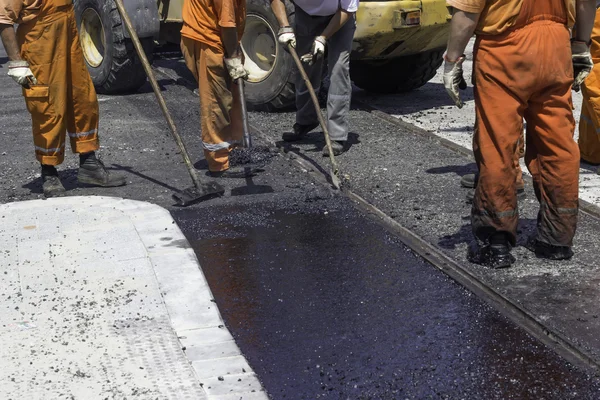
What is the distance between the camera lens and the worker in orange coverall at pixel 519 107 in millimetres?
4871

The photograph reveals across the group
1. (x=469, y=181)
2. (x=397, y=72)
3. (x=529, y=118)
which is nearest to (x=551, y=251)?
(x=529, y=118)

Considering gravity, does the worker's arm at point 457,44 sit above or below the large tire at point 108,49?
above

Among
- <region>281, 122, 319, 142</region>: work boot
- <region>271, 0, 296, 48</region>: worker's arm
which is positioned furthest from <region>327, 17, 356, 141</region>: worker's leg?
<region>271, 0, 296, 48</region>: worker's arm

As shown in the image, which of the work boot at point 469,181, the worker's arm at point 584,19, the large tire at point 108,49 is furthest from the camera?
the large tire at point 108,49

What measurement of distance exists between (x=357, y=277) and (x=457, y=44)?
4.16ft

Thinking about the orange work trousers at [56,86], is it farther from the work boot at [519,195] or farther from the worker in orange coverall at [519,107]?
the worker in orange coverall at [519,107]

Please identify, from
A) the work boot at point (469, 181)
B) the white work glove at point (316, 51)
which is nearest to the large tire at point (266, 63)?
the white work glove at point (316, 51)

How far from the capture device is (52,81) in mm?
6402

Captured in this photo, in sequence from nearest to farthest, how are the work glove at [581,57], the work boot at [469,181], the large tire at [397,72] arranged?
the work glove at [581,57], the work boot at [469,181], the large tire at [397,72]

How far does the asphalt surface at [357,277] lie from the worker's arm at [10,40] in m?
1.03

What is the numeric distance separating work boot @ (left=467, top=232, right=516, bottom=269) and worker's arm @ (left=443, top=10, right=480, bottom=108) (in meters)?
0.75

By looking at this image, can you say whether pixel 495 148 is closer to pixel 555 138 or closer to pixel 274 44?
pixel 555 138

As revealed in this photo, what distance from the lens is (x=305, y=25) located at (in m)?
7.64

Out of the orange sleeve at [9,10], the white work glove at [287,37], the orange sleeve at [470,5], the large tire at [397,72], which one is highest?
the orange sleeve at [470,5]
